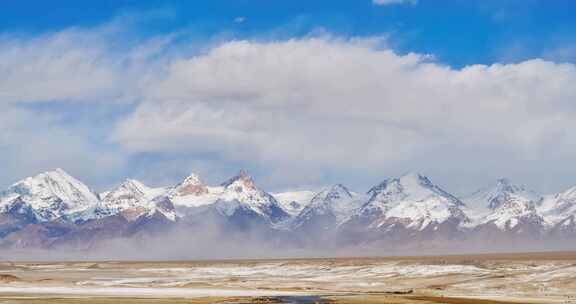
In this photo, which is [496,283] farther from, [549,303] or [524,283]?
[549,303]

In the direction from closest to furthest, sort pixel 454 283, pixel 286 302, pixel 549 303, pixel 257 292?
pixel 549 303 → pixel 286 302 → pixel 257 292 → pixel 454 283

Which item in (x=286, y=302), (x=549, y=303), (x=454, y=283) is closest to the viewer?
(x=549, y=303)

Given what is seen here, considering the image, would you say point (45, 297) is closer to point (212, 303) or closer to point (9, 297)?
point (9, 297)

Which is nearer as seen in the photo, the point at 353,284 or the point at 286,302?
the point at 286,302

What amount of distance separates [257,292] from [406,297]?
31965 millimetres

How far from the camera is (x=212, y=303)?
396ft

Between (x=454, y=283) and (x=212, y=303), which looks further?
(x=454, y=283)

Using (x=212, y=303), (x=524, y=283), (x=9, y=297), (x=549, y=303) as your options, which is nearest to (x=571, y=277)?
(x=524, y=283)

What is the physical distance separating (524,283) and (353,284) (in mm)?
37183

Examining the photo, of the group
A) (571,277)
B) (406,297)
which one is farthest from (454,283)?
(406,297)

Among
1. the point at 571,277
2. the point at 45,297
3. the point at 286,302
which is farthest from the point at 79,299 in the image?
the point at 571,277

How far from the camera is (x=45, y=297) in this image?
13250cm

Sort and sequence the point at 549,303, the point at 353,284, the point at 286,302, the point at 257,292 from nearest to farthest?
the point at 549,303
the point at 286,302
the point at 257,292
the point at 353,284

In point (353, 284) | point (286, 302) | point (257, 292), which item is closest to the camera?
point (286, 302)
